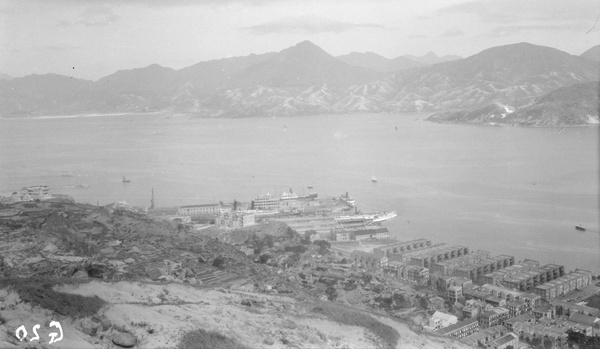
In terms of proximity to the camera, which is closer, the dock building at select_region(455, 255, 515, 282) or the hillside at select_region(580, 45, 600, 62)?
the dock building at select_region(455, 255, 515, 282)

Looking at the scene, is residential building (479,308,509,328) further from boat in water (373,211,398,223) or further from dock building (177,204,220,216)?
dock building (177,204,220,216)

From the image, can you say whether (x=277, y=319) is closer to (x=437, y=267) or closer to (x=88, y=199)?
(x=437, y=267)

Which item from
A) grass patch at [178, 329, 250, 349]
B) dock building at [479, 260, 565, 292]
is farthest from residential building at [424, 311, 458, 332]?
grass patch at [178, 329, 250, 349]

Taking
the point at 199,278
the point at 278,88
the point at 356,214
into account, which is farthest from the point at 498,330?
the point at 278,88

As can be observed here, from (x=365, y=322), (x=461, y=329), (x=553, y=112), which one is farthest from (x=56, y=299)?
(x=553, y=112)

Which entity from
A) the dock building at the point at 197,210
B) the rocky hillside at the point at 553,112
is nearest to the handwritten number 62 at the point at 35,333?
the dock building at the point at 197,210

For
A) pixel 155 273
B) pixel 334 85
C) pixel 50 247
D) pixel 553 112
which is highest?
pixel 334 85

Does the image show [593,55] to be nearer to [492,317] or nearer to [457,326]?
[492,317]
